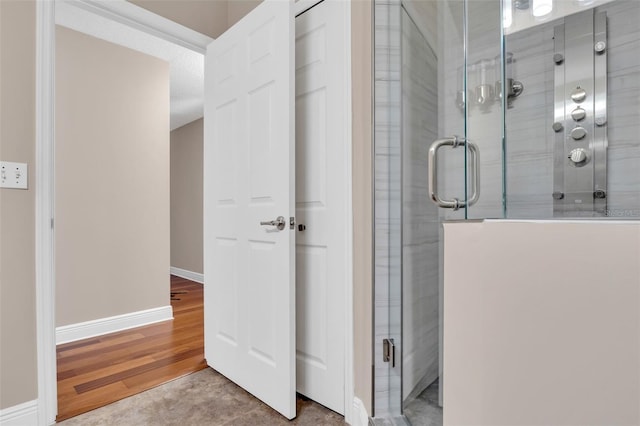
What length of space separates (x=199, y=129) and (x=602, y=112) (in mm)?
4772

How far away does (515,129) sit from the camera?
1612mm

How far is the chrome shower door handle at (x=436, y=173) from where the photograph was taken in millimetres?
1040

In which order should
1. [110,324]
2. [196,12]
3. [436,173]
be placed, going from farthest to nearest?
[110,324]
[196,12]
[436,173]

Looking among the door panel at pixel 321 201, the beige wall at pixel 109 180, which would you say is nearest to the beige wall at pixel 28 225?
the door panel at pixel 321 201

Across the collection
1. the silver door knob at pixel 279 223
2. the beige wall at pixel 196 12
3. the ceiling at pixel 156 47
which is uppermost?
the ceiling at pixel 156 47

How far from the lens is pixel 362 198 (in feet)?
4.57

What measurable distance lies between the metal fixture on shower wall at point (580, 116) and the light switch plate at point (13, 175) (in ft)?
7.86

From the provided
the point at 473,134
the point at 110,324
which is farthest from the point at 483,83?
the point at 110,324

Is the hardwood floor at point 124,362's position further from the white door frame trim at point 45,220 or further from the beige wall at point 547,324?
the beige wall at point 547,324

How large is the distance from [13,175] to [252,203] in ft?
3.38

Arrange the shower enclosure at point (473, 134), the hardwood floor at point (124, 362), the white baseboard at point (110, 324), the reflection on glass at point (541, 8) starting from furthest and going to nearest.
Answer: the white baseboard at point (110, 324) → the hardwood floor at point (124, 362) → the reflection on glass at point (541, 8) → the shower enclosure at point (473, 134)

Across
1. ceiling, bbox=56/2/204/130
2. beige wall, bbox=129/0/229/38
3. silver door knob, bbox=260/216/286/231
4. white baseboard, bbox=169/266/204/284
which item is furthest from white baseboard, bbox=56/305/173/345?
beige wall, bbox=129/0/229/38

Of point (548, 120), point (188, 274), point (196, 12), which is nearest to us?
point (548, 120)

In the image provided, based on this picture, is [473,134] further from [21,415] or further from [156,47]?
[156,47]
